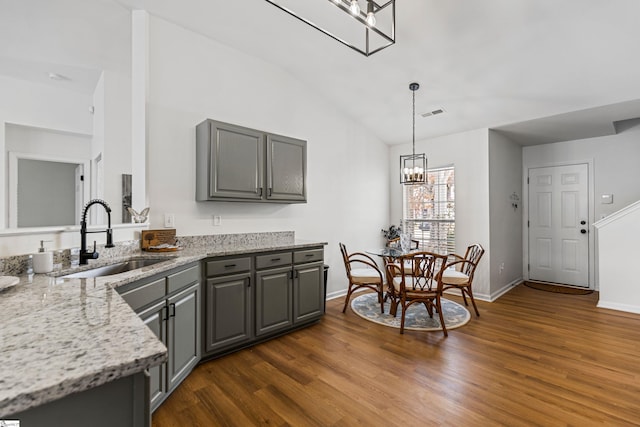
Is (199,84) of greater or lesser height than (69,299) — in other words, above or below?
above

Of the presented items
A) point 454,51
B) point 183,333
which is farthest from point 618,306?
point 183,333

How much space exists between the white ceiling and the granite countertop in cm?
280

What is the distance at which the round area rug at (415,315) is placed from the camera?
11.3 ft

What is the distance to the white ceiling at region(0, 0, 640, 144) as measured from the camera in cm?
272

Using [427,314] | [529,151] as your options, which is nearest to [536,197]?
[529,151]

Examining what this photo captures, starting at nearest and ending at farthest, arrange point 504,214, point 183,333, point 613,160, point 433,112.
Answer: point 183,333 < point 433,112 < point 613,160 < point 504,214

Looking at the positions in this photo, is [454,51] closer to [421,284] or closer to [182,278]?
[421,284]

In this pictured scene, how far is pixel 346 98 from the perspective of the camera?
4426mm

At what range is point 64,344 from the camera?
Result: 2.70 feet

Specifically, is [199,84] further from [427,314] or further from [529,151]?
[529,151]

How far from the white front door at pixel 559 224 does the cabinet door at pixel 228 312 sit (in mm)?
5445

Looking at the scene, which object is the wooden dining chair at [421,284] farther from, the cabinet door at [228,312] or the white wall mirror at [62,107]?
the white wall mirror at [62,107]

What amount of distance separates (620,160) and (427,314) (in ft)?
13.6

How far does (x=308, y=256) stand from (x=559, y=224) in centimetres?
485
